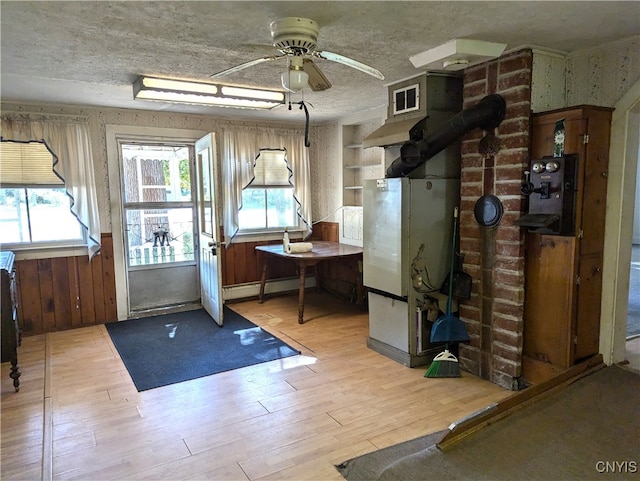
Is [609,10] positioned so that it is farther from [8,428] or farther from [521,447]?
[8,428]

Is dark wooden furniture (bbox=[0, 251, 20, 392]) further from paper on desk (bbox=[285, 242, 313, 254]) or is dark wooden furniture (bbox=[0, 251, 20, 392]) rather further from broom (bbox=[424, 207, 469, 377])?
broom (bbox=[424, 207, 469, 377])

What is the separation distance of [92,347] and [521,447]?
356 centimetres

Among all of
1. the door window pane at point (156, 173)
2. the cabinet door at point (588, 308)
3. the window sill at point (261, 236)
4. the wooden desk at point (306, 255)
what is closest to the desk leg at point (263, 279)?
the wooden desk at point (306, 255)

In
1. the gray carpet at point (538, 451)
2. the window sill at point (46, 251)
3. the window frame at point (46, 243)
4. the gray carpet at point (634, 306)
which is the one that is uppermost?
the window frame at point (46, 243)

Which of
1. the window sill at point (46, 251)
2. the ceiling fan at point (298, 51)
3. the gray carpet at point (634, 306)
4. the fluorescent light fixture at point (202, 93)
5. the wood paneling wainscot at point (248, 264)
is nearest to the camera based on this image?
the ceiling fan at point (298, 51)

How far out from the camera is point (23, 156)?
412 cm

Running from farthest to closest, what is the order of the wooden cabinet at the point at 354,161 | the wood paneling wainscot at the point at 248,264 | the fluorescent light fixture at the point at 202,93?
the wood paneling wainscot at the point at 248,264 → the wooden cabinet at the point at 354,161 → the fluorescent light fixture at the point at 202,93

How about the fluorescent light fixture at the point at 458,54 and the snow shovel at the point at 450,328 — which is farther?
the snow shovel at the point at 450,328

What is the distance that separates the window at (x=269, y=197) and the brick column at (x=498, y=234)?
9.38 ft

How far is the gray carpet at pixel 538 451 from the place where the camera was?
2.06 m

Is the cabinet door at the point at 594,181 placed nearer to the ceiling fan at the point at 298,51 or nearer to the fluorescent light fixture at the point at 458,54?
the fluorescent light fixture at the point at 458,54

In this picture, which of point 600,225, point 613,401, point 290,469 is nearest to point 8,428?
point 290,469

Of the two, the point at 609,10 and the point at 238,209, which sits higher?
the point at 609,10

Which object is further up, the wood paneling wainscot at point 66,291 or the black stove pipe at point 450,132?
the black stove pipe at point 450,132
